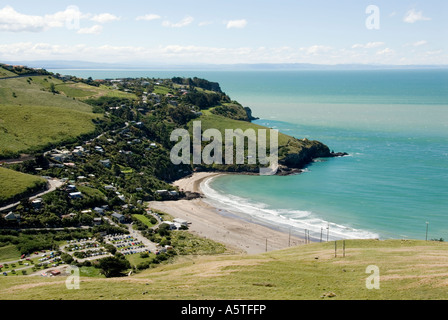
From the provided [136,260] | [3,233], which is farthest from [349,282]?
[3,233]

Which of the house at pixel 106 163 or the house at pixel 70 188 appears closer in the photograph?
the house at pixel 70 188

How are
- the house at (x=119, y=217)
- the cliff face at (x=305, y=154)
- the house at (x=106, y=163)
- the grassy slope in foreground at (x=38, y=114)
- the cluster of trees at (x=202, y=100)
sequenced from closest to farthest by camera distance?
1. the house at (x=119, y=217)
2. the house at (x=106, y=163)
3. the grassy slope in foreground at (x=38, y=114)
4. the cliff face at (x=305, y=154)
5. the cluster of trees at (x=202, y=100)

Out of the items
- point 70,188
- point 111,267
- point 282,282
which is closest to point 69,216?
point 70,188

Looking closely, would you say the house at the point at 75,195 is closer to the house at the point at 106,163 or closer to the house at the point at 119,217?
the house at the point at 119,217

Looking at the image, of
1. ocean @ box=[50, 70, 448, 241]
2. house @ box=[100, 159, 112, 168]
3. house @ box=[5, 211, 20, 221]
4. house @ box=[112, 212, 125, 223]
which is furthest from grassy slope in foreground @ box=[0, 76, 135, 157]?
ocean @ box=[50, 70, 448, 241]

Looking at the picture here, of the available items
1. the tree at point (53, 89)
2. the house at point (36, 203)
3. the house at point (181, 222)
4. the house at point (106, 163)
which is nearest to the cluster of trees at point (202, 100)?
the tree at point (53, 89)

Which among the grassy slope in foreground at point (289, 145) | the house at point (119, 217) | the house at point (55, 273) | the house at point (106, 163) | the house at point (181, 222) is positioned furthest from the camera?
the grassy slope in foreground at point (289, 145)
